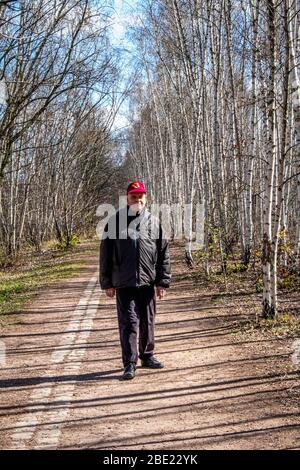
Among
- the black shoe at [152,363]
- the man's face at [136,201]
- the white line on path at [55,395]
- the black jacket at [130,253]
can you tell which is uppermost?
the man's face at [136,201]

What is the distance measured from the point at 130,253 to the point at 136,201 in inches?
21.1

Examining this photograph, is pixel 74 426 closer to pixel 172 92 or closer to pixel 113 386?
pixel 113 386

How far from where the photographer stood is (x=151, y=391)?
199 inches

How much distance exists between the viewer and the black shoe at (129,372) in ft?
17.8

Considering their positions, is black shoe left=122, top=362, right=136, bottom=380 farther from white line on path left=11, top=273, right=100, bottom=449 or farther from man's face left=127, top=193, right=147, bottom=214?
man's face left=127, top=193, right=147, bottom=214

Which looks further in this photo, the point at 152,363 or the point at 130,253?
the point at 152,363

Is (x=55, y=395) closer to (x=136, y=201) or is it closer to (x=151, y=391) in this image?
(x=151, y=391)

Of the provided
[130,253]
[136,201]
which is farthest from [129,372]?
[136,201]

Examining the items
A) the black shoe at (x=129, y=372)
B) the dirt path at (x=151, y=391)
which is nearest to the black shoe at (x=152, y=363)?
the dirt path at (x=151, y=391)

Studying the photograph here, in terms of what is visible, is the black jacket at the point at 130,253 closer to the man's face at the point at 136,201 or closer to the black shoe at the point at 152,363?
the man's face at the point at 136,201

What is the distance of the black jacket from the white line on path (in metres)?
1.07

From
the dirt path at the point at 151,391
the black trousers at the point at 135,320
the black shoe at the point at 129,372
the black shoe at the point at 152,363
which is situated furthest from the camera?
the black shoe at the point at 152,363

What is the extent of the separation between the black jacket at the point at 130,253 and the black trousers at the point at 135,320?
0.40ft

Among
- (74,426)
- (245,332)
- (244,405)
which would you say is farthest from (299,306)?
(74,426)
